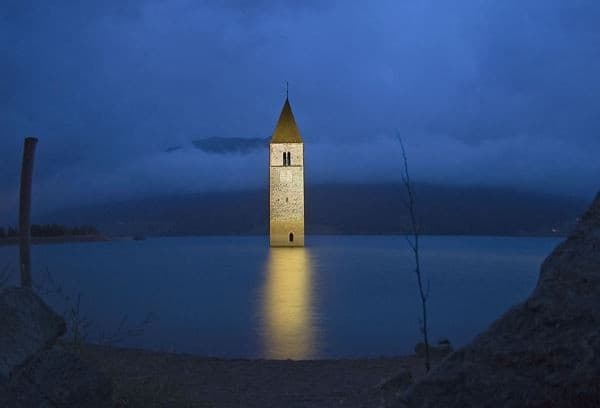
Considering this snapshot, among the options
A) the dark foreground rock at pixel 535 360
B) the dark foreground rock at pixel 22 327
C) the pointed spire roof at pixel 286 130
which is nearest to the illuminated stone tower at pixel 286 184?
the pointed spire roof at pixel 286 130

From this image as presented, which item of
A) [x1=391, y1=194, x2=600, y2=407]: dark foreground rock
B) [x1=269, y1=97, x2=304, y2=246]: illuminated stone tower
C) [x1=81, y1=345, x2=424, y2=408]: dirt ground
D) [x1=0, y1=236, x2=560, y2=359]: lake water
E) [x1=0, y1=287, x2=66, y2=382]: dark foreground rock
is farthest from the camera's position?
[x1=269, y1=97, x2=304, y2=246]: illuminated stone tower

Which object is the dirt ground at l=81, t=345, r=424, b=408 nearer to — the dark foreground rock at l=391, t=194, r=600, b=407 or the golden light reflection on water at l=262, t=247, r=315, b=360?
the golden light reflection on water at l=262, t=247, r=315, b=360

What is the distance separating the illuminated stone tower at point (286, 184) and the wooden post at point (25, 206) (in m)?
43.4

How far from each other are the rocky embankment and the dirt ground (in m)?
0.99

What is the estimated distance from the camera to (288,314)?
15977 millimetres

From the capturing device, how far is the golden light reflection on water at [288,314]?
1070 centimetres

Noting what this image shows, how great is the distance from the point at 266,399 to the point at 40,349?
2560mm

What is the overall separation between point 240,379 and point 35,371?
12.3 ft

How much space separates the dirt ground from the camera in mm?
5090

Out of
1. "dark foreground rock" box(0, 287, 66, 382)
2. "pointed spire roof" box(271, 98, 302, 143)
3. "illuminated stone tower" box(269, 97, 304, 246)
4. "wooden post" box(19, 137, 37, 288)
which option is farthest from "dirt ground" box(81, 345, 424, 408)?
"pointed spire roof" box(271, 98, 302, 143)

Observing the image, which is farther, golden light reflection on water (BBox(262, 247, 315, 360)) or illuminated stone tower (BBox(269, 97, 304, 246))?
illuminated stone tower (BBox(269, 97, 304, 246))

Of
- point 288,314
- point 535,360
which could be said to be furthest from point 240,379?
point 288,314

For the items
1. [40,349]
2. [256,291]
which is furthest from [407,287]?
[40,349]

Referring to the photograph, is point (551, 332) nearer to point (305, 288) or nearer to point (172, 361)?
point (172, 361)
